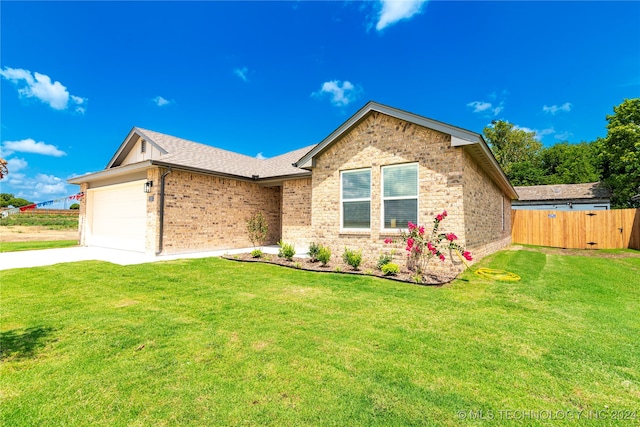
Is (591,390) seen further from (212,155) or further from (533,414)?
(212,155)

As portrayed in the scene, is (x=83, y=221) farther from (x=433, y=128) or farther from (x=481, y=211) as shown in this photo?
(x=481, y=211)

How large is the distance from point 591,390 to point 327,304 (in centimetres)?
342

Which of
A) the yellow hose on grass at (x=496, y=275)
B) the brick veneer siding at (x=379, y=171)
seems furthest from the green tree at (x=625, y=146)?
the brick veneer siding at (x=379, y=171)

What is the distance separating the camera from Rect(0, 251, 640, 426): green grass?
2.30 meters

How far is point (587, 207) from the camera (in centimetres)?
2234

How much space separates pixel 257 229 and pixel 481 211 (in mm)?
9906

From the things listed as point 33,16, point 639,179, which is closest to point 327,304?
point 33,16

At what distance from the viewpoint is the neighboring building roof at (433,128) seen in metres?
7.29

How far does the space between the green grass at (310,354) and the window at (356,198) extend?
3.21 meters

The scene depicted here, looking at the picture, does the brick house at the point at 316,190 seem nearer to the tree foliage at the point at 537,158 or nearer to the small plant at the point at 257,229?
the small plant at the point at 257,229

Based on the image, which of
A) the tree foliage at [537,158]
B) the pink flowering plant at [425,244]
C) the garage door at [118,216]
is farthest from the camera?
the tree foliage at [537,158]

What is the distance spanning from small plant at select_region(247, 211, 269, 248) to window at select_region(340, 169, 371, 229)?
6.31 metres

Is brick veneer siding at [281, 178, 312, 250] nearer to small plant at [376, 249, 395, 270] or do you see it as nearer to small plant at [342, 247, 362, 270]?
small plant at [342, 247, 362, 270]

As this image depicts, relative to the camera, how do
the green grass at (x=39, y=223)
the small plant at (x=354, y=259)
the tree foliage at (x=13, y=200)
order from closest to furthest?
1. the small plant at (x=354, y=259)
2. the green grass at (x=39, y=223)
3. the tree foliage at (x=13, y=200)
